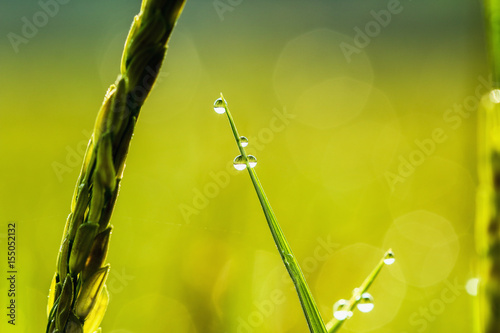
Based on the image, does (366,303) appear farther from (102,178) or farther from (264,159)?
(264,159)

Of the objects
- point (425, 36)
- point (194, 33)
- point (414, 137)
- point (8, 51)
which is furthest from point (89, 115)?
point (425, 36)

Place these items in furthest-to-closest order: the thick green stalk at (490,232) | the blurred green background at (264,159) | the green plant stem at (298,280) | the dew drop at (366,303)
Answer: the blurred green background at (264,159), the dew drop at (366,303), the green plant stem at (298,280), the thick green stalk at (490,232)

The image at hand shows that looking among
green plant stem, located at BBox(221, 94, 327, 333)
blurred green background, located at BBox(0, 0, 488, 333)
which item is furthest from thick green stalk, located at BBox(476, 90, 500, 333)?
blurred green background, located at BBox(0, 0, 488, 333)

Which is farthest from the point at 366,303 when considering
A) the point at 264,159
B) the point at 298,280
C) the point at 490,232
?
the point at 264,159

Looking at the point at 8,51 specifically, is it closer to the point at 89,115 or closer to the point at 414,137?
the point at 89,115

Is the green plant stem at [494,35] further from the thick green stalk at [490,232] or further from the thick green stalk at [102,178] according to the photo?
the thick green stalk at [102,178]

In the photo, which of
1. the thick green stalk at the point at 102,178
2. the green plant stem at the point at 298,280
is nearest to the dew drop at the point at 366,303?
the green plant stem at the point at 298,280

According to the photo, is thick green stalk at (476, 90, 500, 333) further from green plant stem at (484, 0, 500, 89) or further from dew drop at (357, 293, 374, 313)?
dew drop at (357, 293, 374, 313)
